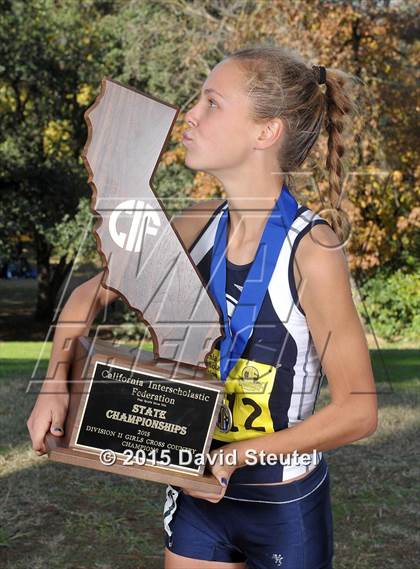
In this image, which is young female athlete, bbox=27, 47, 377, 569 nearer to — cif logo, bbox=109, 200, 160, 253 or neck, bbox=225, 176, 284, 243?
neck, bbox=225, 176, 284, 243

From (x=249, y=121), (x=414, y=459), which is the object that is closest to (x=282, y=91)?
(x=249, y=121)

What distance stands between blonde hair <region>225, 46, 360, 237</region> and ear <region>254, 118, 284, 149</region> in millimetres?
16

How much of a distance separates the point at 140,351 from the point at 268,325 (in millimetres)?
321

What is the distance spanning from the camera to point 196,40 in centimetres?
1756

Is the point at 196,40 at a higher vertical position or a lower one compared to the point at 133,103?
lower

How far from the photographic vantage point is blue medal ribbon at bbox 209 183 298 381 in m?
2.01

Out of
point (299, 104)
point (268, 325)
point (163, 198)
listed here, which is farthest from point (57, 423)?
point (163, 198)

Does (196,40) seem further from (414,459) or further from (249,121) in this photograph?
(249,121)

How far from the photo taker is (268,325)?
2.04 metres

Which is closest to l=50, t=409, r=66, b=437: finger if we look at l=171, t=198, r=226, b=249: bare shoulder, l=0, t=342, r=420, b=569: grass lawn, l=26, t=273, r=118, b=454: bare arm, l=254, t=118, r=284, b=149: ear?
l=26, t=273, r=118, b=454: bare arm

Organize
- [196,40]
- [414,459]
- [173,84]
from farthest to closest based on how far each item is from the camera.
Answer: [173,84] < [196,40] < [414,459]

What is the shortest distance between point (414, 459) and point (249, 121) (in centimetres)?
438

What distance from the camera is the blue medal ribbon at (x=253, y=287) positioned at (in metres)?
2.01

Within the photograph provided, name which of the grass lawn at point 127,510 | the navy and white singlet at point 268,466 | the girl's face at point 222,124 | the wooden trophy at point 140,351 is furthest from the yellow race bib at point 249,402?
the grass lawn at point 127,510
